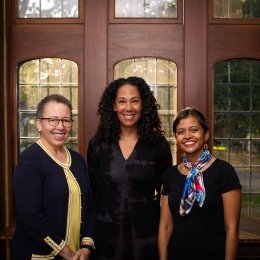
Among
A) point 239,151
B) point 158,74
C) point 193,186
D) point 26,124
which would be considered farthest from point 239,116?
point 26,124

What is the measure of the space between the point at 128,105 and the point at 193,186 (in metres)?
0.55

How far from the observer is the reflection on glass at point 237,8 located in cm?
292

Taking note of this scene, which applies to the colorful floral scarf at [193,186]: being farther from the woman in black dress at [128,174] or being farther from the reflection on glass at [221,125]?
the reflection on glass at [221,125]

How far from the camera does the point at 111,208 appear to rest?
2.06m

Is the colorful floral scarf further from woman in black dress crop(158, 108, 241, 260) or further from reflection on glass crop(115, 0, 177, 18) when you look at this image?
reflection on glass crop(115, 0, 177, 18)

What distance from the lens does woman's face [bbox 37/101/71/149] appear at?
1772 millimetres

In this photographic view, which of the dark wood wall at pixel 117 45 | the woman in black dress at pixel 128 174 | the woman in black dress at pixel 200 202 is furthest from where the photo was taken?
the dark wood wall at pixel 117 45

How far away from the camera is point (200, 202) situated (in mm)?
1735

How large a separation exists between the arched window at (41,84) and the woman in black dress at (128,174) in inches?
32.4

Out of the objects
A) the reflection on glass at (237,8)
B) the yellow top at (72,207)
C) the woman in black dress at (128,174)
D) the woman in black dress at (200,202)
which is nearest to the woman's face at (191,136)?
the woman in black dress at (200,202)

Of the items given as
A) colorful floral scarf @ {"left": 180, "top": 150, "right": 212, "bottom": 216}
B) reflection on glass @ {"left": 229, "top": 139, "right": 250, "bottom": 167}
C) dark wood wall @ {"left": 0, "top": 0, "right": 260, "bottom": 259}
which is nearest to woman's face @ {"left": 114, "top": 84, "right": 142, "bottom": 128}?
colorful floral scarf @ {"left": 180, "top": 150, "right": 212, "bottom": 216}

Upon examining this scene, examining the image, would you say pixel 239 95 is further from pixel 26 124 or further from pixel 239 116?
pixel 26 124

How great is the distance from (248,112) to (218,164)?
1.27 metres

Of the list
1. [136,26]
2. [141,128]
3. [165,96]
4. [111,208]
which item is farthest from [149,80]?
[111,208]
